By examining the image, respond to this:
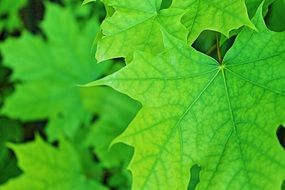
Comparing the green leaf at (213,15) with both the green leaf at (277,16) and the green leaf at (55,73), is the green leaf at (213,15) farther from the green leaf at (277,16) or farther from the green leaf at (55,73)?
the green leaf at (55,73)

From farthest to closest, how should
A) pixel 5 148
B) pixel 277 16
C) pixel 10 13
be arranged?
pixel 10 13 < pixel 5 148 < pixel 277 16

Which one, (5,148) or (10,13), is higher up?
(10,13)

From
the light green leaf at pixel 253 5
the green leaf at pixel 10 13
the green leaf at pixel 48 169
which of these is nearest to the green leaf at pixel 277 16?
the light green leaf at pixel 253 5

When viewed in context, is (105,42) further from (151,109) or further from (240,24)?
(240,24)

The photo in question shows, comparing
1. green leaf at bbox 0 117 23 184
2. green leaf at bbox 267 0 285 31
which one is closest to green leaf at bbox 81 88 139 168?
green leaf at bbox 0 117 23 184

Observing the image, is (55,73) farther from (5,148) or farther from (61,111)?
(5,148)

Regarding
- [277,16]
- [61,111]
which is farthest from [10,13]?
[277,16]
